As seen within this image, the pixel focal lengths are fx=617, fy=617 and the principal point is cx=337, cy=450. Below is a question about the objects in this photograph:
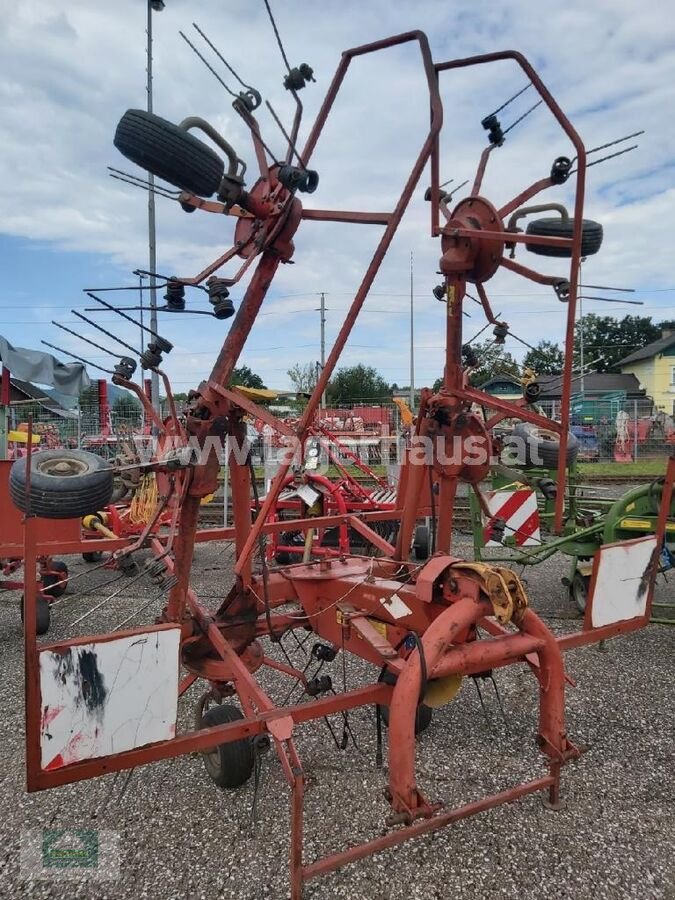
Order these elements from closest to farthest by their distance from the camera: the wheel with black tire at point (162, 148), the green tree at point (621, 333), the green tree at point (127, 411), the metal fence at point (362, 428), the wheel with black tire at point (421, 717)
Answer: the wheel with black tire at point (162, 148) → the wheel with black tire at point (421, 717) → the metal fence at point (362, 428) → the green tree at point (127, 411) → the green tree at point (621, 333)

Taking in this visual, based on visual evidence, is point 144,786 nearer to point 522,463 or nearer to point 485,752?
point 485,752

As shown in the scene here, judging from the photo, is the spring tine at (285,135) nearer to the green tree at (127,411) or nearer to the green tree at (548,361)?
the green tree at (127,411)

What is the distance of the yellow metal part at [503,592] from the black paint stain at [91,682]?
157 cm

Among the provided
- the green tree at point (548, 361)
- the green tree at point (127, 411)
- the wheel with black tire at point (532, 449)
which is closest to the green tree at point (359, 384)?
the green tree at point (548, 361)

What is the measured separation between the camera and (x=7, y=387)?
7688mm

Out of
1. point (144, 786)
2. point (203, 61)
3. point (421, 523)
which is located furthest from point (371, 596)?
point (421, 523)

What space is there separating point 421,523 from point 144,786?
19.4 feet

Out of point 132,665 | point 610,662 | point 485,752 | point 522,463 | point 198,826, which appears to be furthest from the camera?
point 522,463

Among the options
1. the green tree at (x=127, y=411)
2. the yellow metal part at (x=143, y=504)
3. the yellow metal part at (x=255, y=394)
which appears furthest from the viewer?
the green tree at (x=127, y=411)

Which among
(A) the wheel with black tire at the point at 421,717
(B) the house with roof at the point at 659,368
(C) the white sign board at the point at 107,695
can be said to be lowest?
(A) the wheel with black tire at the point at 421,717

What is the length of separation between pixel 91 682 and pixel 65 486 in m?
1.11

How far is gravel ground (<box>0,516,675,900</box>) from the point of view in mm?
2645

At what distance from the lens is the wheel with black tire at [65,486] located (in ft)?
9.56

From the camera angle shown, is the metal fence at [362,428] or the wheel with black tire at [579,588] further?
the metal fence at [362,428]
